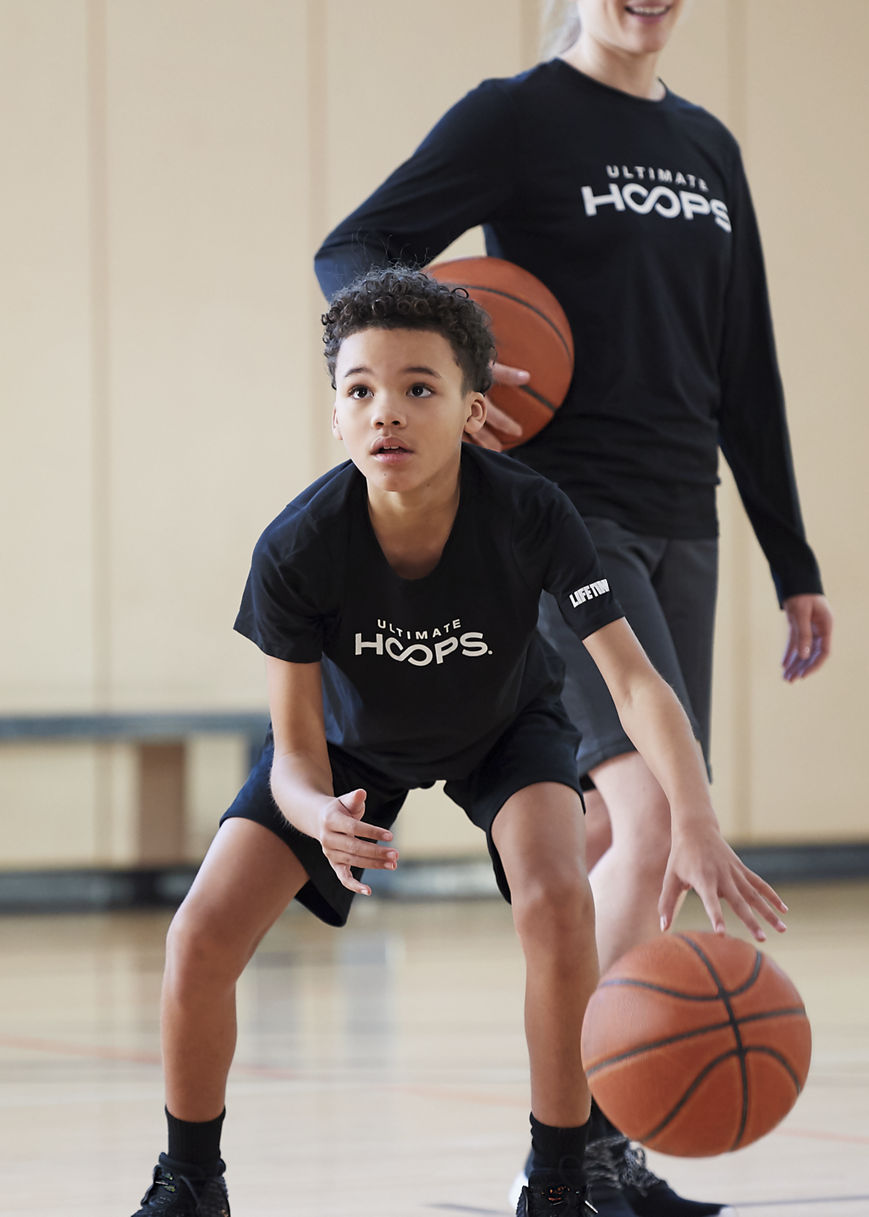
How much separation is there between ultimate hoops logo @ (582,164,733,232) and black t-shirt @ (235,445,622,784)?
552mm

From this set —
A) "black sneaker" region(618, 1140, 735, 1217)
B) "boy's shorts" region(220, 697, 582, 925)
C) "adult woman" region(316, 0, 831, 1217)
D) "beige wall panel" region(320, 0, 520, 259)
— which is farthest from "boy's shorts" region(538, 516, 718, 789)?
"beige wall panel" region(320, 0, 520, 259)

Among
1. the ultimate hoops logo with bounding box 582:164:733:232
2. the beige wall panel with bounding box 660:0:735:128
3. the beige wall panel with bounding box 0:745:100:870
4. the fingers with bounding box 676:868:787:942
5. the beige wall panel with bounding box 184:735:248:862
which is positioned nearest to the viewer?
the fingers with bounding box 676:868:787:942

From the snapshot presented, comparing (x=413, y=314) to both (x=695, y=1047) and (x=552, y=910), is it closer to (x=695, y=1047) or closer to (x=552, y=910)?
(x=552, y=910)

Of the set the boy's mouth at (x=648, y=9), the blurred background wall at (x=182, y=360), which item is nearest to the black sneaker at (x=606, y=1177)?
the boy's mouth at (x=648, y=9)

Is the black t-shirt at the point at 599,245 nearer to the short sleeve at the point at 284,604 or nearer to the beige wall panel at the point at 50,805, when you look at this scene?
the short sleeve at the point at 284,604

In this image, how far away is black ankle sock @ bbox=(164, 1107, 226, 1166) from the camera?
2.05 m

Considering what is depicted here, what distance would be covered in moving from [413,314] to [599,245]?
0.50 metres

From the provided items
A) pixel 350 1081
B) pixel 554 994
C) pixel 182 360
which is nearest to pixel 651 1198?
pixel 554 994

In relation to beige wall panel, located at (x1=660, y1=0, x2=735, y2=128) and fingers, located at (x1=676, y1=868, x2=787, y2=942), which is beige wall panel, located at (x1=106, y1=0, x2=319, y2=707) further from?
fingers, located at (x1=676, y1=868, x2=787, y2=942)

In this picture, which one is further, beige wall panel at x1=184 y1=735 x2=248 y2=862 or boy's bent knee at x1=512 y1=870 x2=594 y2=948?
beige wall panel at x1=184 y1=735 x2=248 y2=862

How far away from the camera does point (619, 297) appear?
8.00 feet

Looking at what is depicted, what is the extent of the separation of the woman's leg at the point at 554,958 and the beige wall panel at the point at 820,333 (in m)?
4.52

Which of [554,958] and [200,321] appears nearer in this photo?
[554,958]

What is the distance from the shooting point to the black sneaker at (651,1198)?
7.54ft
